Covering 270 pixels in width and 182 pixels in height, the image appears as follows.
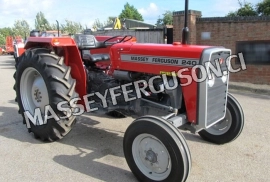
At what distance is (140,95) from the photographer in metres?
3.41

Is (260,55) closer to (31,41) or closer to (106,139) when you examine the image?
(106,139)

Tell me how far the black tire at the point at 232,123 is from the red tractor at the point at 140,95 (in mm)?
12

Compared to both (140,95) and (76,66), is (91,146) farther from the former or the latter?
(76,66)

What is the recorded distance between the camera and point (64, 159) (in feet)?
10.8

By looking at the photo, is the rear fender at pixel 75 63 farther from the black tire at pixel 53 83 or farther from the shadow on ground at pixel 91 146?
the shadow on ground at pixel 91 146

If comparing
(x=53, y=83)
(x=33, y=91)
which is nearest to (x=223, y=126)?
(x=53, y=83)

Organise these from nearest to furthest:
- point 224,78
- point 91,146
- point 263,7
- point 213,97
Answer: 1. point 213,97
2. point 224,78
3. point 91,146
4. point 263,7

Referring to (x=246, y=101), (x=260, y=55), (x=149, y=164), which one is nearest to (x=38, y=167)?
(x=149, y=164)

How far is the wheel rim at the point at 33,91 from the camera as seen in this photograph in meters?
3.88

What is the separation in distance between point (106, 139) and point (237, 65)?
18.2 ft

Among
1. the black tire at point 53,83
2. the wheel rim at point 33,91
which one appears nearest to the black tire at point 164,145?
the black tire at point 53,83

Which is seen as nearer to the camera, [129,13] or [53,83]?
[53,83]

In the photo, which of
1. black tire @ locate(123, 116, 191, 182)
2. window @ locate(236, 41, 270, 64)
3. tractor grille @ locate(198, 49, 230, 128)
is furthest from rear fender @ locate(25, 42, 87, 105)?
window @ locate(236, 41, 270, 64)

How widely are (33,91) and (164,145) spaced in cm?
238
